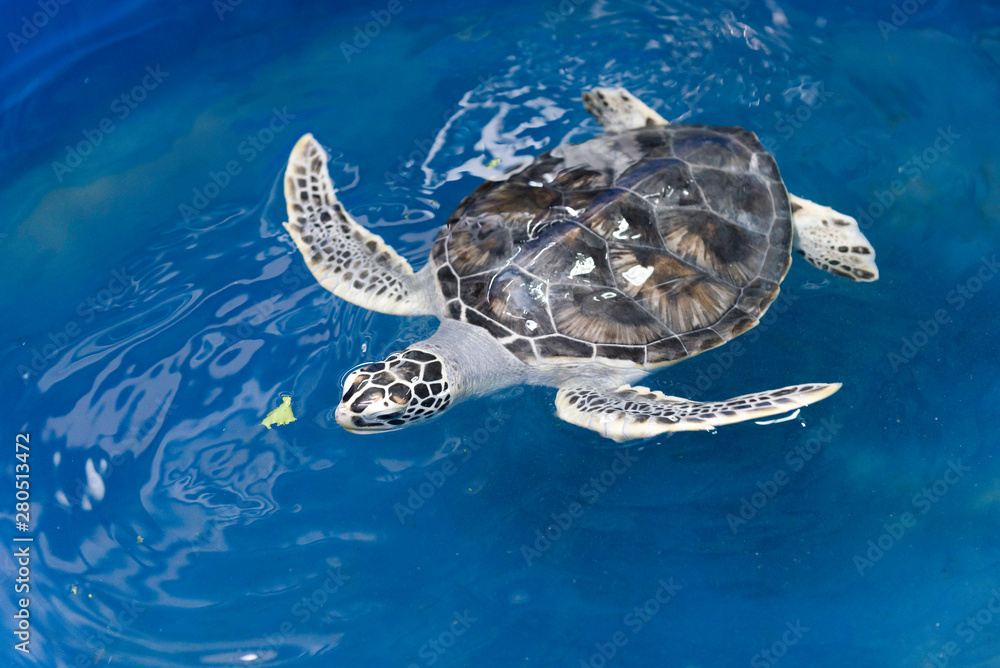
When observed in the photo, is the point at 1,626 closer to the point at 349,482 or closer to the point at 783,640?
the point at 349,482

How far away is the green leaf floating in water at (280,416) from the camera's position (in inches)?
117

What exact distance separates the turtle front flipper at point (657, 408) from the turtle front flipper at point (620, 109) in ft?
4.31

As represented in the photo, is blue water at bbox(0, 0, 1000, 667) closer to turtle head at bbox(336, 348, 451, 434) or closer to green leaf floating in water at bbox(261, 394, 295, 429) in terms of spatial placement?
green leaf floating in water at bbox(261, 394, 295, 429)

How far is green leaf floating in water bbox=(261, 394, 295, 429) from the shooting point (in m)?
2.97

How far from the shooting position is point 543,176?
289 centimetres

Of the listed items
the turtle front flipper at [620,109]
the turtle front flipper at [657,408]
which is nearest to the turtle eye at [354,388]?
the turtle front flipper at [657,408]

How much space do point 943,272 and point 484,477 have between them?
2.34m

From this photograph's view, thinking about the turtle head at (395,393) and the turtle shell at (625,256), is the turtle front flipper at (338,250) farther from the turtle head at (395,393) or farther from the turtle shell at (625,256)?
the turtle head at (395,393)

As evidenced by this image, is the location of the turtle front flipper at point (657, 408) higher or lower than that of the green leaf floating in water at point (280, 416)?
lower

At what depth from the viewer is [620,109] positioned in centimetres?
325

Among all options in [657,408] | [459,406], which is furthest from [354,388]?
[657,408]

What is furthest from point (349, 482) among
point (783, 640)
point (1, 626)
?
point (783, 640)

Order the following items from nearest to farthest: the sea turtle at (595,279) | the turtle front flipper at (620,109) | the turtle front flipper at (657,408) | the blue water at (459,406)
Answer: the turtle front flipper at (657,408)
the sea turtle at (595,279)
the blue water at (459,406)
the turtle front flipper at (620,109)

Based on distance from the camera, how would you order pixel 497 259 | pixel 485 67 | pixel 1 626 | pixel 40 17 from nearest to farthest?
pixel 497 259
pixel 1 626
pixel 40 17
pixel 485 67
